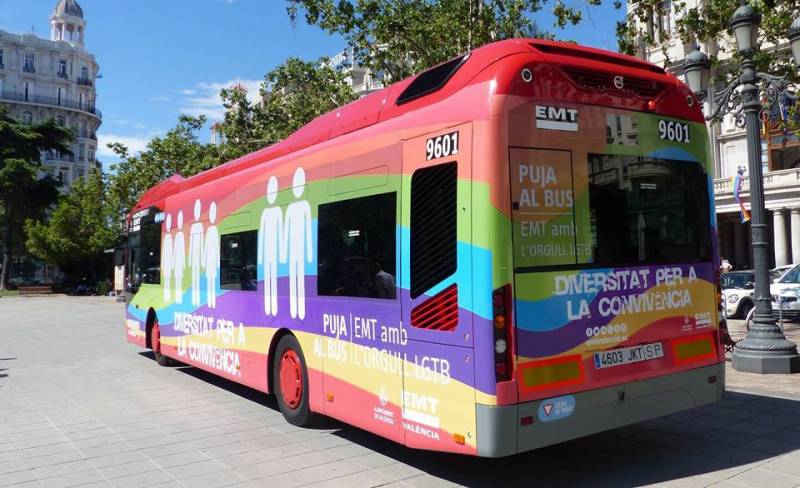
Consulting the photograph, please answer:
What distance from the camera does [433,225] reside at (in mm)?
4613

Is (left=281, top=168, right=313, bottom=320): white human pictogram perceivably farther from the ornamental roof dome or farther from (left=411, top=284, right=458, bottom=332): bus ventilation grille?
the ornamental roof dome

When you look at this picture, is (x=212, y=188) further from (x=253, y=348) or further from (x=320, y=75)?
(x=320, y=75)

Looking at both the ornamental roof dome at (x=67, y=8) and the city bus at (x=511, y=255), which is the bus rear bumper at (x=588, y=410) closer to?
the city bus at (x=511, y=255)

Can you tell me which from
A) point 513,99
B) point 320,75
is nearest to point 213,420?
point 513,99

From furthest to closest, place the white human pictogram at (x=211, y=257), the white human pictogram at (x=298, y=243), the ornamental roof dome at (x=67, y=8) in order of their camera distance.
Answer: the ornamental roof dome at (x=67, y=8)
the white human pictogram at (x=211, y=257)
the white human pictogram at (x=298, y=243)

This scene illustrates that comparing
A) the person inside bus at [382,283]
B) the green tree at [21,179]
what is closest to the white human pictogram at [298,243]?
the person inside bus at [382,283]

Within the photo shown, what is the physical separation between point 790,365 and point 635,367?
221 inches

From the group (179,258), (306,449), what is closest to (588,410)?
(306,449)

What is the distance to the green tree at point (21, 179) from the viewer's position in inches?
1945

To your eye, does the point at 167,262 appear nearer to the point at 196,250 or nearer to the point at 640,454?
the point at 196,250

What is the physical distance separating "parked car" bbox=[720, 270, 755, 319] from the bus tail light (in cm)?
1650

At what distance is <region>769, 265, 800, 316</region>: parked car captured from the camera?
55.9 feet

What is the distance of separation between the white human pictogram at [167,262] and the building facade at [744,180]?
28.5 metres

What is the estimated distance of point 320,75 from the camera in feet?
67.6
